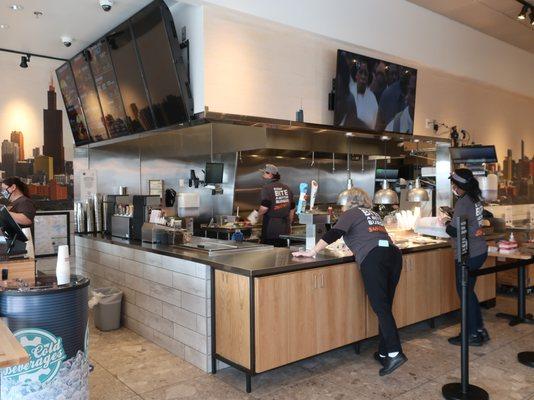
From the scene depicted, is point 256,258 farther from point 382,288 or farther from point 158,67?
point 158,67

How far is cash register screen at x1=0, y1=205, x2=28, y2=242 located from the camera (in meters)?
3.49

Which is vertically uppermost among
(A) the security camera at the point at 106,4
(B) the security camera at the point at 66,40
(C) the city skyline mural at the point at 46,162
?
(A) the security camera at the point at 106,4

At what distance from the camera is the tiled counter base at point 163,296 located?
396 cm

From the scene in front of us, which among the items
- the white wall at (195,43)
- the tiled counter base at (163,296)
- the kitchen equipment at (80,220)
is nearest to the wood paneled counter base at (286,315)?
the tiled counter base at (163,296)

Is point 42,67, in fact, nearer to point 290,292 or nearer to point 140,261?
point 140,261

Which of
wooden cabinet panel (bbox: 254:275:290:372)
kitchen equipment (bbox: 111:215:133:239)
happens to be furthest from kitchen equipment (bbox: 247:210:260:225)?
wooden cabinet panel (bbox: 254:275:290:372)

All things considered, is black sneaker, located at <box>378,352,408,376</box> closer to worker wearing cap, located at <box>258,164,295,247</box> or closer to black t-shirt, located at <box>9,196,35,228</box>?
worker wearing cap, located at <box>258,164,295,247</box>

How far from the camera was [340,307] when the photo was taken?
4.01m

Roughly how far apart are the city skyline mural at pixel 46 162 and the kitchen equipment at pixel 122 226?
1149mm

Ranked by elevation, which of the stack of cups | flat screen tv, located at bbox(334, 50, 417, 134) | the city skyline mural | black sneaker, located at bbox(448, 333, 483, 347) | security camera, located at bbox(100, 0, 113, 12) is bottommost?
black sneaker, located at bbox(448, 333, 483, 347)

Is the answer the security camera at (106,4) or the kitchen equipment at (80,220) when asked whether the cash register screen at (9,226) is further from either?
the kitchen equipment at (80,220)

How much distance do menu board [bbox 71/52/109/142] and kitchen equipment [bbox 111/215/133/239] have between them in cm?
126

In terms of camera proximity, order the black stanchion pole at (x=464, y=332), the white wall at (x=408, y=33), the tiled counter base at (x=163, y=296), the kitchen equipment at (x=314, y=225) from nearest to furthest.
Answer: the black stanchion pole at (x=464, y=332) < the tiled counter base at (x=163, y=296) < the kitchen equipment at (x=314, y=225) < the white wall at (x=408, y=33)

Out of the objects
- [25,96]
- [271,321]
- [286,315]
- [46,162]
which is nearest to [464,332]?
[286,315]
